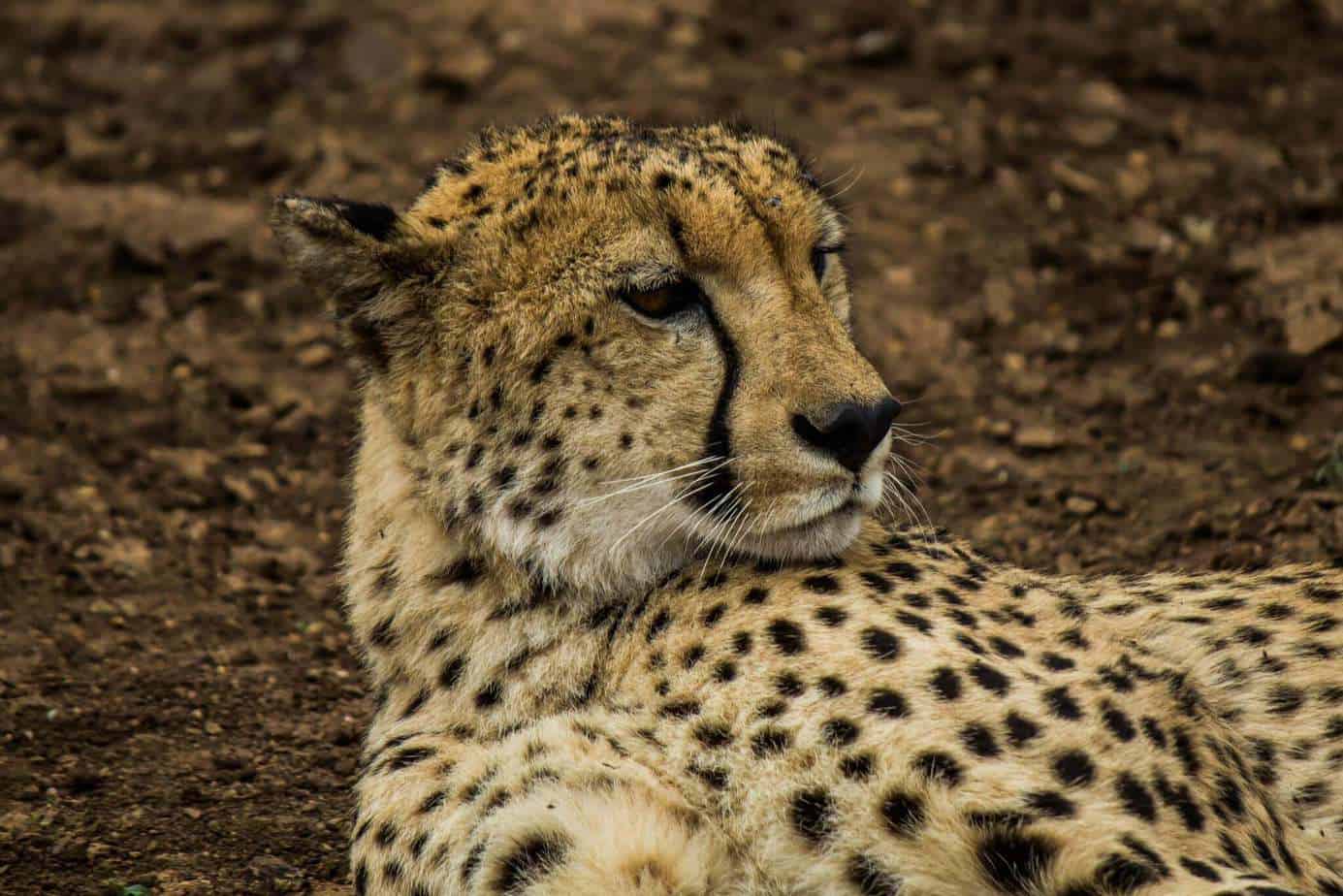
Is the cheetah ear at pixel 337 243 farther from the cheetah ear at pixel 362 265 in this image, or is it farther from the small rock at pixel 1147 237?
the small rock at pixel 1147 237

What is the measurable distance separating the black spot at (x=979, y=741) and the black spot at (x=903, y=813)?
0.39 feet

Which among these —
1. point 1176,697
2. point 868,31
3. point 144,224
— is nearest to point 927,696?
point 1176,697

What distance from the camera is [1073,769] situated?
2.67 metres

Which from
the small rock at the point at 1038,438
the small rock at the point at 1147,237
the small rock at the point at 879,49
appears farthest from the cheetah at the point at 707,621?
the small rock at the point at 879,49

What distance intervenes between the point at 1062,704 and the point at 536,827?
2.73 feet

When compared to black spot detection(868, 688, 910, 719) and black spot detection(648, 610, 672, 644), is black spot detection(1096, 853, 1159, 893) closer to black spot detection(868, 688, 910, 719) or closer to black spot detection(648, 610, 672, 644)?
black spot detection(868, 688, 910, 719)

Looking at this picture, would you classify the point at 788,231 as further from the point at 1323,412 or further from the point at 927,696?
the point at 1323,412

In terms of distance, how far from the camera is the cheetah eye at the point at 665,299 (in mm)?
3002

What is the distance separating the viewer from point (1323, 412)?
484cm

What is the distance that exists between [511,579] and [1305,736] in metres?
1.39

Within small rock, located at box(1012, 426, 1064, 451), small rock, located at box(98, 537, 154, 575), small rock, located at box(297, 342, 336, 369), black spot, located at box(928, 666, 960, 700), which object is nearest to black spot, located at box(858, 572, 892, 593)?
black spot, located at box(928, 666, 960, 700)

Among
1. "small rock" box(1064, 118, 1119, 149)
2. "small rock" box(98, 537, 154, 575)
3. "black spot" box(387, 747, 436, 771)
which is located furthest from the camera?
"small rock" box(1064, 118, 1119, 149)

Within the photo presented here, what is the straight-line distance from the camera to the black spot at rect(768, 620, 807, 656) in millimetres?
2816

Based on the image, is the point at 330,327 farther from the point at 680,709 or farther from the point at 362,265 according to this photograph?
the point at 680,709
